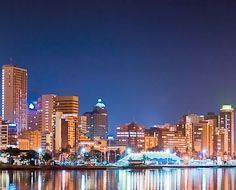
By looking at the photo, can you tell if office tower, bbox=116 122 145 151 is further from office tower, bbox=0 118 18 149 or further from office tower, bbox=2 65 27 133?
office tower, bbox=0 118 18 149

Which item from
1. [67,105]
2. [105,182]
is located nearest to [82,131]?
[67,105]

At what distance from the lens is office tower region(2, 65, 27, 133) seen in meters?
166

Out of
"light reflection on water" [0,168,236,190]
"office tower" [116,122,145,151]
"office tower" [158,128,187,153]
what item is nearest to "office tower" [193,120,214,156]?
"office tower" [158,128,187,153]

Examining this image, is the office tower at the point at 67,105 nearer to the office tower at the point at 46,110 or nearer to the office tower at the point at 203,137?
the office tower at the point at 46,110

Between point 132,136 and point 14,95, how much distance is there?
31841 mm

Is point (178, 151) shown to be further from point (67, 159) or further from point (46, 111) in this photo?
point (67, 159)

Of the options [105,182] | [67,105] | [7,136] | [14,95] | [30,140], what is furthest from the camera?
[14,95]

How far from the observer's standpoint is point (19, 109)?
550 feet

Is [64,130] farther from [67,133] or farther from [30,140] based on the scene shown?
[30,140]

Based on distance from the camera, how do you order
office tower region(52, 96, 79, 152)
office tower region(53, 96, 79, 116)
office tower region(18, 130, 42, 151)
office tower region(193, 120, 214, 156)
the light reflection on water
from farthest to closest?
1. office tower region(193, 120, 214, 156)
2. office tower region(53, 96, 79, 116)
3. office tower region(18, 130, 42, 151)
4. office tower region(52, 96, 79, 152)
5. the light reflection on water

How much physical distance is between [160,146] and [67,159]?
1798 inches

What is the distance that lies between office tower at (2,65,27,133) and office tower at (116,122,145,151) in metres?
24.9

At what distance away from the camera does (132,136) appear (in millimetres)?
169625

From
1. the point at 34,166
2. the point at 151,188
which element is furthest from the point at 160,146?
the point at 151,188
